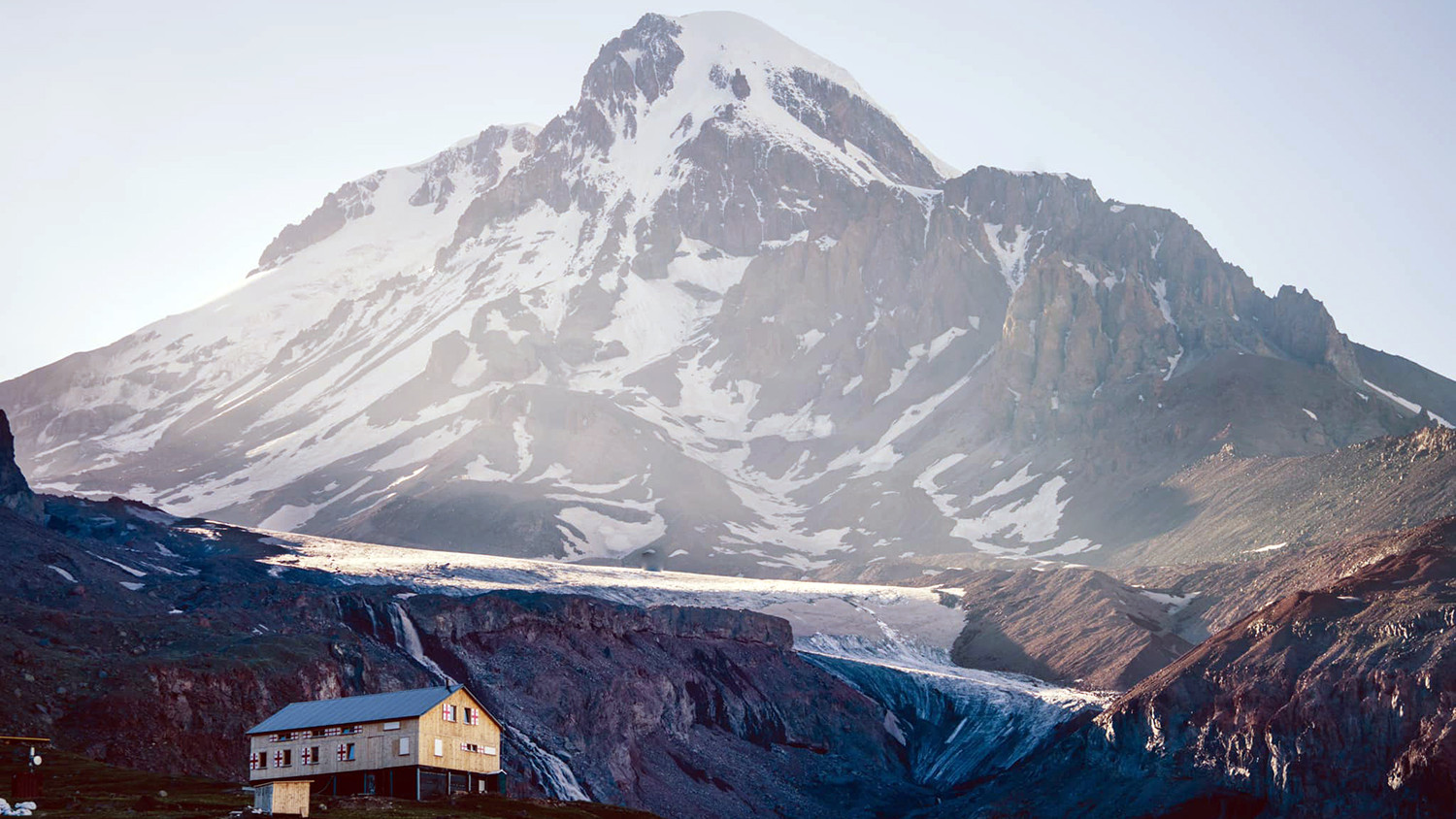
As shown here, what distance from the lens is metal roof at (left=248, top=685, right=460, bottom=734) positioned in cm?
8529

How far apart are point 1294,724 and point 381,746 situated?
244 ft

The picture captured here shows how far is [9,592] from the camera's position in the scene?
138 metres

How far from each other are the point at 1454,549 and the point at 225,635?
10416 cm

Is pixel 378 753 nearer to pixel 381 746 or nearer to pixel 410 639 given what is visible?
pixel 381 746

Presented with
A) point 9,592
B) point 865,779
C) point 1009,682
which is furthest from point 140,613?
point 1009,682

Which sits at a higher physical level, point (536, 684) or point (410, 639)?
point (410, 639)

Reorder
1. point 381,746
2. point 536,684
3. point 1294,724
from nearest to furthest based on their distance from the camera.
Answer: point 381,746 → point 1294,724 → point 536,684

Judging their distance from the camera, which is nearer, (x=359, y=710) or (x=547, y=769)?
(x=359, y=710)

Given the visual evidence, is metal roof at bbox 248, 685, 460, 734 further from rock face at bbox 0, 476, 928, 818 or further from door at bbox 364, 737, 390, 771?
rock face at bbox 0, 476, 928, 818

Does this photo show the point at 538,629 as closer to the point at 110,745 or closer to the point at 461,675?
the point at 461,675

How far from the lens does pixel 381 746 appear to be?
84688mm

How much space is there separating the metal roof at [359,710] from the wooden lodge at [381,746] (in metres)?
0.05

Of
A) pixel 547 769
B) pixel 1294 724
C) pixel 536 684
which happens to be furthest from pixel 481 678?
pixel 1294 724

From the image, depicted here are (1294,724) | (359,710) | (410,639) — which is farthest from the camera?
(410,639)
